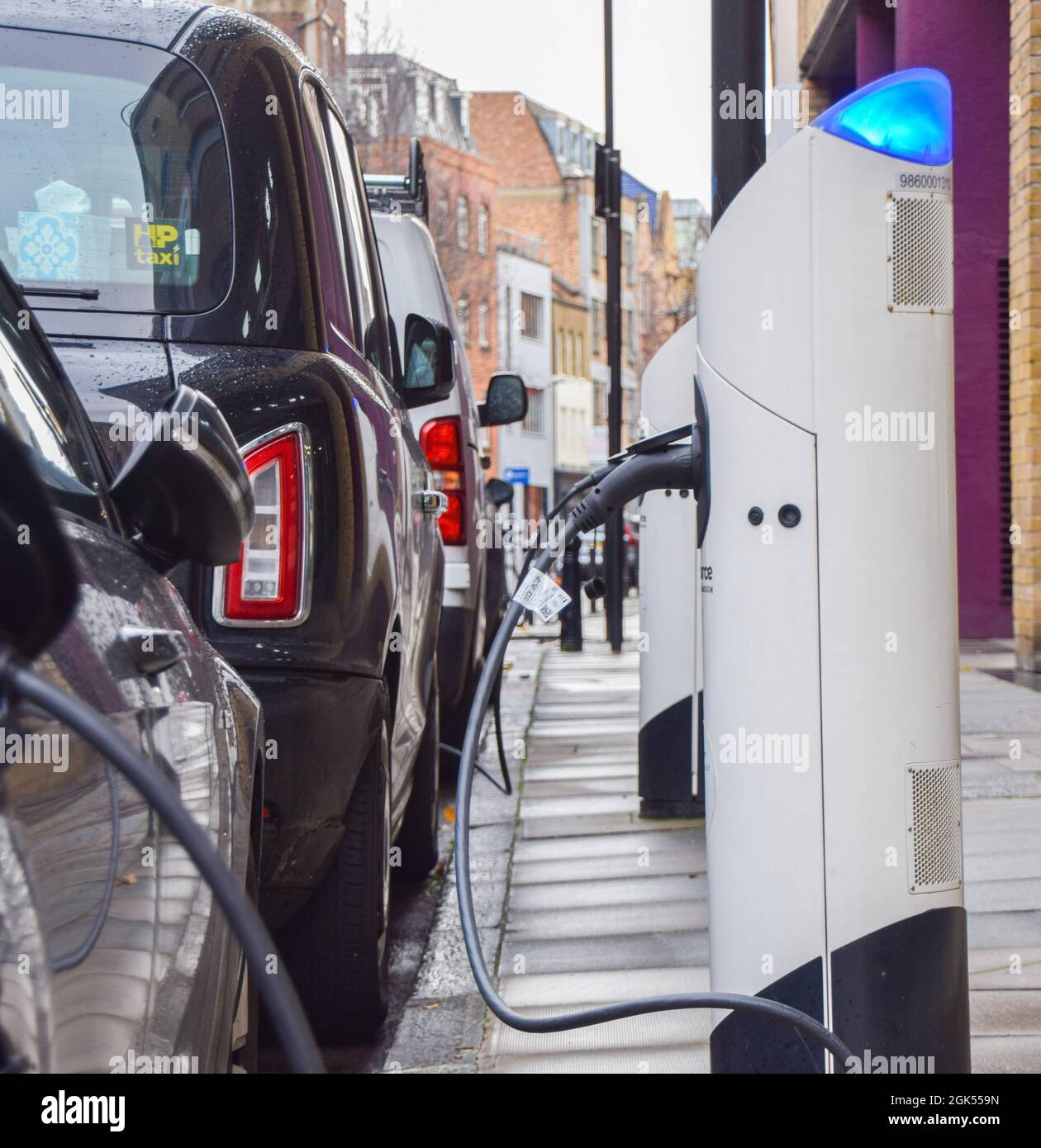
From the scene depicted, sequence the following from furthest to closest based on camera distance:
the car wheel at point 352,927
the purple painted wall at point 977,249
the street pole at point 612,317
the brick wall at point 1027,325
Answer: the street pole at point 612,317 < the purple painted wall at point 977,249 < the brick wall at point 1027,325 < the car wheel at point 352,927

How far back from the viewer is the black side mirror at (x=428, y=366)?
5.16 m

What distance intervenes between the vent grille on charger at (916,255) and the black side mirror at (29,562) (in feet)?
6.06

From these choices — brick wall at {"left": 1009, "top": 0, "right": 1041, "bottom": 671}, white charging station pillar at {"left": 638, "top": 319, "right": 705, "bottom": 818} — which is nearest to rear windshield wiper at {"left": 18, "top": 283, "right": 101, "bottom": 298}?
white charging station pillar at {"left": 638, "top": 319, "right": 705, "bottom": 818}

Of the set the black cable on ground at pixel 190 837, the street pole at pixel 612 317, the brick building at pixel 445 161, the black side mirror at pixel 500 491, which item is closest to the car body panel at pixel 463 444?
the black side mirror at pixel 500 491

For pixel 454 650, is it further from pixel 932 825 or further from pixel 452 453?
pixel 932 825

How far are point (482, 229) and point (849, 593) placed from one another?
193 feet

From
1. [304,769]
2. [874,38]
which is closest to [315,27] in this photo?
[874,38]

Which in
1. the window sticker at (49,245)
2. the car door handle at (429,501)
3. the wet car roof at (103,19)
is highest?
the wet car roof at (103,19)

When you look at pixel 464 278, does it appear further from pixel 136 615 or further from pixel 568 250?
pixel 136 615

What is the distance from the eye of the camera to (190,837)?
106 centimetres

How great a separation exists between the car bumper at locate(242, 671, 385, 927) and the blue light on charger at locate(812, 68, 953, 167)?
1497 mm

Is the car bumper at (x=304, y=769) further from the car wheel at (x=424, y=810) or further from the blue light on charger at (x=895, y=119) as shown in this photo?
the car wheel at (x=424, y=810)
